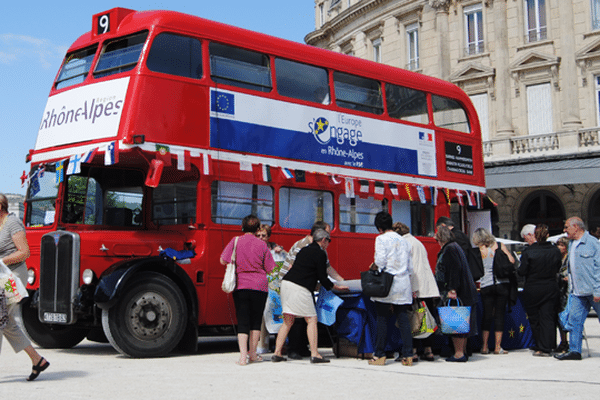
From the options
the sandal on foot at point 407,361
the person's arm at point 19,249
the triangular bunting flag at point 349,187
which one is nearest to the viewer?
the person's arm at point 19,249

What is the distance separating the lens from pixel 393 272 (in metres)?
8.44

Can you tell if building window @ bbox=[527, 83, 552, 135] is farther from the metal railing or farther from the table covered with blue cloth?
the table covered with blue cloth

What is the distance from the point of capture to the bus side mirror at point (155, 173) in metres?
8.84

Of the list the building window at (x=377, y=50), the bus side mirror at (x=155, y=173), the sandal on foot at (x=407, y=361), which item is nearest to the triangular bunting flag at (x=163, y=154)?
the bus side mirror at (x=155, y=173)

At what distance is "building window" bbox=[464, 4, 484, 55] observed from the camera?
101 ft

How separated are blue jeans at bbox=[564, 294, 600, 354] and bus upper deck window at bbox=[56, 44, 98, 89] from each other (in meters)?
6.71


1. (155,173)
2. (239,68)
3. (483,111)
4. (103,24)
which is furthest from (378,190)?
(483,111)

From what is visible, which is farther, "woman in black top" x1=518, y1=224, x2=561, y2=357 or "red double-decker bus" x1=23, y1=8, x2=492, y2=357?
"woman in black top" x1=518, y1=224, x2=561, y2=357

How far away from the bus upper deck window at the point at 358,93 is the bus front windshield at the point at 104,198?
130 inches

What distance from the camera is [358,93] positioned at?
1177cm

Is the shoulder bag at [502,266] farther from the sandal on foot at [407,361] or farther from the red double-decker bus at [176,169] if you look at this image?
the red double-decker bus at [176,169]

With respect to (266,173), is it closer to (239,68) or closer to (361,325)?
(239,68)

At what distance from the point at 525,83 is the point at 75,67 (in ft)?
74.0

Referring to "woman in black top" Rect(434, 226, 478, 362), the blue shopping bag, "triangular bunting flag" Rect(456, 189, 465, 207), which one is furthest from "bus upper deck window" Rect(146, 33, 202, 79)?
"triangular bunting flag" Rect(456, 189, 465, 207)
